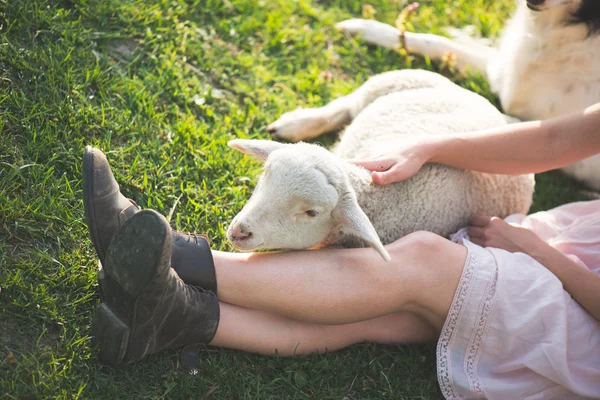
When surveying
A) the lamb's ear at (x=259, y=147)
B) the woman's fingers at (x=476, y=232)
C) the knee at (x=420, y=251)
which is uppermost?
the lamb's ear at (x=259, y=147)

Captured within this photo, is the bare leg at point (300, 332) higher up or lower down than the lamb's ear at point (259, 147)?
lower down

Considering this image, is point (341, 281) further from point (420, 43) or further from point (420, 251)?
point (420, 43)

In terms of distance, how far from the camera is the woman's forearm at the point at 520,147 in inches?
146

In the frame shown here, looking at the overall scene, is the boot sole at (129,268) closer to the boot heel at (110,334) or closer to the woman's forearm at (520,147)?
the boot heel at (110,334)

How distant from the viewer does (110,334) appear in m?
2.95

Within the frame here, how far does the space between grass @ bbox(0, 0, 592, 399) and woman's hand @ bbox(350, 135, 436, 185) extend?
0.94 m

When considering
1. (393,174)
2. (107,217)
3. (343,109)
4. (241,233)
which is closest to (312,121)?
(343,109)

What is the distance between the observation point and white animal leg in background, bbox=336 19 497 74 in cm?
586

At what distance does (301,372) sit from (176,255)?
0.89 meters

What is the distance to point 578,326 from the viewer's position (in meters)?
3.38

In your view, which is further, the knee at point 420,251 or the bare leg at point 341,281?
the knee at point 420,251

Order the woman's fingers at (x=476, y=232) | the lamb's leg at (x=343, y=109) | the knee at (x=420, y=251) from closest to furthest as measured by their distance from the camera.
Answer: the knee at (x=420, y=251) < the woman's fingers at (x=476, y=232) < the lamb's leg at (x=343, y=109)

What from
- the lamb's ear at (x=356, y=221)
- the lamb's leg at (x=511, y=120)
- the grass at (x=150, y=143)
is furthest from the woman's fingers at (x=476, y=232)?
the lamb's leg at (x=511, y=120)

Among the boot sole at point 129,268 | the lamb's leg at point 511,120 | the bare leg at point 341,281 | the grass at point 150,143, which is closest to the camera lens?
the boot sole at point 129,268
